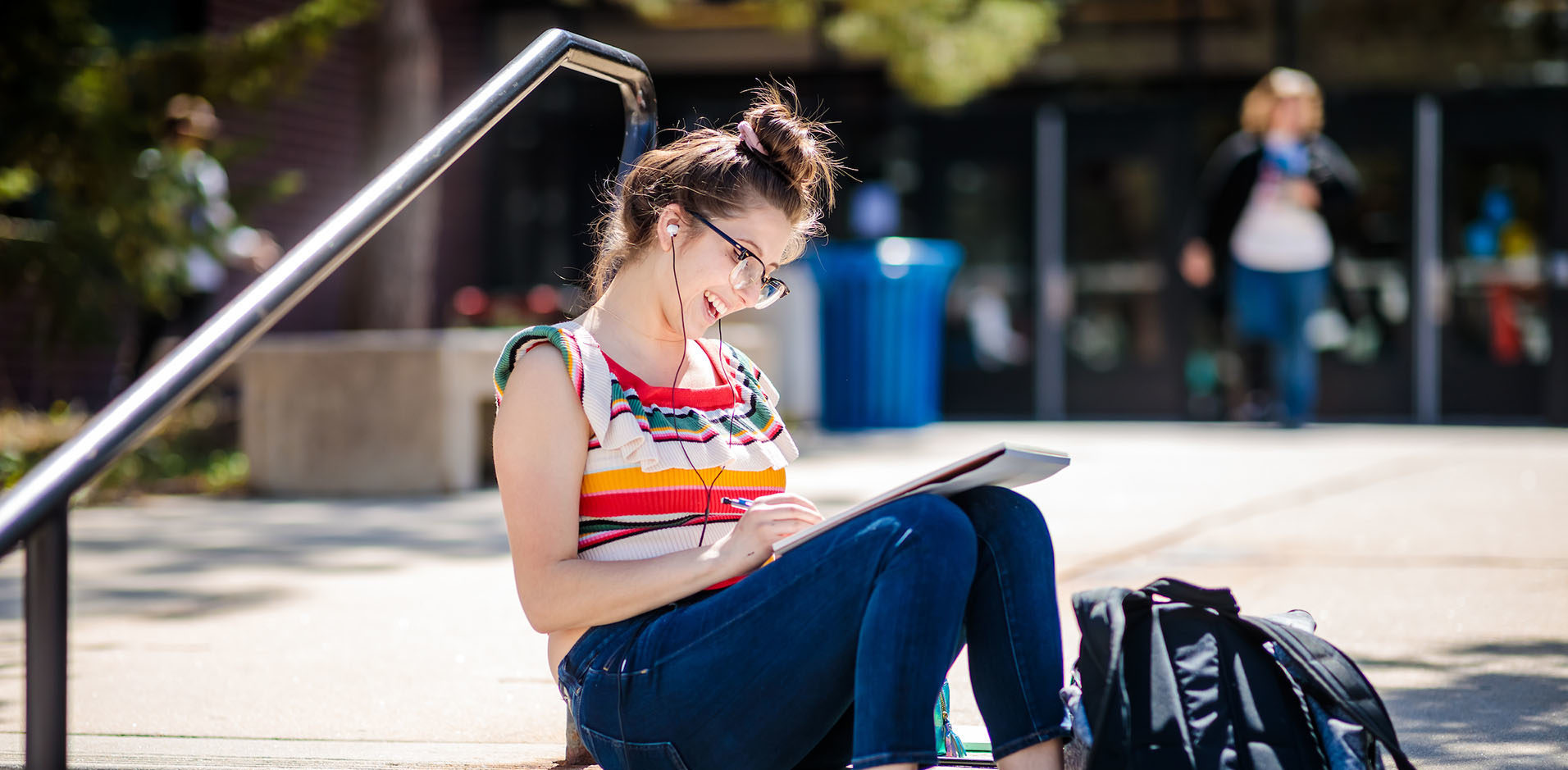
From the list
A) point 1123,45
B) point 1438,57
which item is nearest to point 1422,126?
point 1438,57

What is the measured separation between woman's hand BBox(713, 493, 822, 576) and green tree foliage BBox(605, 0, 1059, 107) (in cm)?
732

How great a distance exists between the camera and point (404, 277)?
7.72 m

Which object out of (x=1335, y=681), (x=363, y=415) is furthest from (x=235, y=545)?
(x=1335, y=681)

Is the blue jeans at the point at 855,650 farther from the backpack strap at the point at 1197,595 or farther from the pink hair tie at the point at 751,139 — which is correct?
the pink hair tie at the point at 751,139

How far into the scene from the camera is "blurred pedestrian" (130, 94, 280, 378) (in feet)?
23.0

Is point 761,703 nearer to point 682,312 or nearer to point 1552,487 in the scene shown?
point 682,312

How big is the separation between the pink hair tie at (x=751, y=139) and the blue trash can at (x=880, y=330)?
655cm

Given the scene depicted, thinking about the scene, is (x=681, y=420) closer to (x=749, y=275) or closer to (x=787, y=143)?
(x=749, y=275)

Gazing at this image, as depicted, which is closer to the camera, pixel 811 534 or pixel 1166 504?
pixel 811 534

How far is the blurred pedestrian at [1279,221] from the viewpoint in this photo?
8.18 metres

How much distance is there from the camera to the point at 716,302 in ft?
7.19

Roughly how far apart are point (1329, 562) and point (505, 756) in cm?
275

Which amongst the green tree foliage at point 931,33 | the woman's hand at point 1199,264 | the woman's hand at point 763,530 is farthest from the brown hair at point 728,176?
the green tree foliage at point 931,33

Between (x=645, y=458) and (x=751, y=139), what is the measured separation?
1.55 feet
